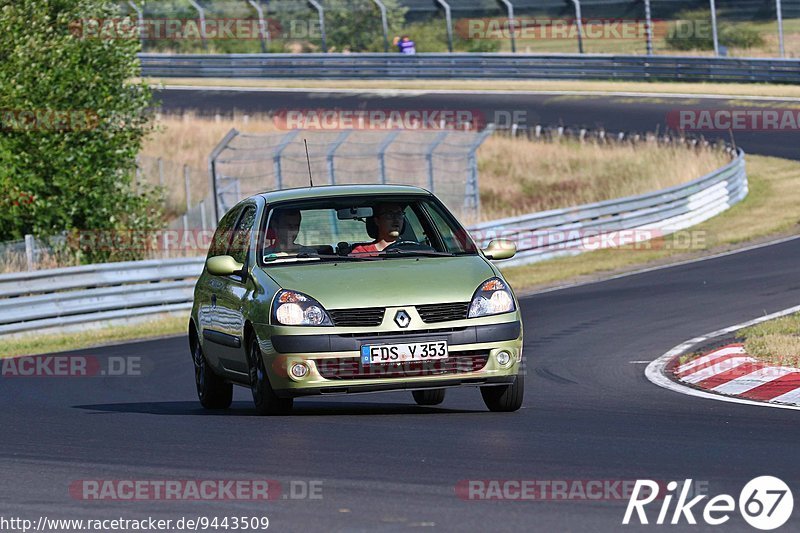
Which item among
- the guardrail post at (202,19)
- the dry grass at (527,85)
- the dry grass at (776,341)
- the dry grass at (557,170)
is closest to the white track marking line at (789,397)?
the dry grass at (776,341)

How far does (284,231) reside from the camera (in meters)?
10.3

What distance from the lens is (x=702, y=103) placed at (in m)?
40.7

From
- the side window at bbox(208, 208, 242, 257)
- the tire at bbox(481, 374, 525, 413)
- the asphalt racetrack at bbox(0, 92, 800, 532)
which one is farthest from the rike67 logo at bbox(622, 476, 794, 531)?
the side window at bbox(208, 208, 242, 257)

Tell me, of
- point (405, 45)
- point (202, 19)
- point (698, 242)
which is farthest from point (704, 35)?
point (698, 242)

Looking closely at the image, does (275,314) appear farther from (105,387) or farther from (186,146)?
(186,146)

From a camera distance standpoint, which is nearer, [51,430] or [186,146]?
[51,430]

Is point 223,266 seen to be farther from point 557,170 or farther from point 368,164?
point 557,170

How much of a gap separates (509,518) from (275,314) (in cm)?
351

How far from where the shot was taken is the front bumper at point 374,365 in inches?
363

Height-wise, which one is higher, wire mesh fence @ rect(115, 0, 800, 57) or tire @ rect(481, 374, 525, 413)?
tire @ rect(481, 374, 525, 413)

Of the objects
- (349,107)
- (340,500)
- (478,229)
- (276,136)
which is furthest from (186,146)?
(340,500)

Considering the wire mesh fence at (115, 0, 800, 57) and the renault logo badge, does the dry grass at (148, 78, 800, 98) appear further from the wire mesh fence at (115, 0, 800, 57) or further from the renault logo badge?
the renault logo badge

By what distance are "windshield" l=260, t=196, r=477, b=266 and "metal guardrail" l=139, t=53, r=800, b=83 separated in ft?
110

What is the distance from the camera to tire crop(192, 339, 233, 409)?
438 inches
